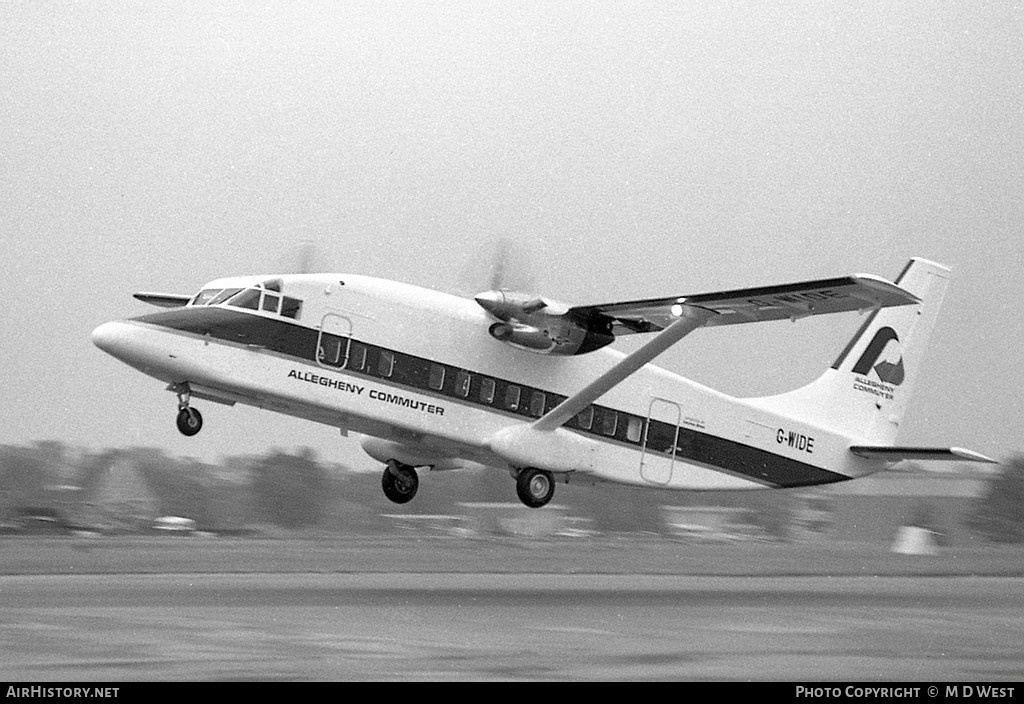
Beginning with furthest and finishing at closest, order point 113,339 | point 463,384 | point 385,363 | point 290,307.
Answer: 1. point 463,384
2. point 385,363
3. point 290,307
4. point 113,339

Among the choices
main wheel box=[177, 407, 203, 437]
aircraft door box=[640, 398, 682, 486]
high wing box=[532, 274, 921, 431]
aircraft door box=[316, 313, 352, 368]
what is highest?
high wing box=[532, 274, 921, 431]

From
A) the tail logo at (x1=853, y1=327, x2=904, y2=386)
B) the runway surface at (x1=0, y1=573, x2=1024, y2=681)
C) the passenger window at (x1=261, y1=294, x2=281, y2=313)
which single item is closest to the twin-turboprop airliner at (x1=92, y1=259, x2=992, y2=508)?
the passenger window at (x1=261, y1=294, x2=281, y2=313)

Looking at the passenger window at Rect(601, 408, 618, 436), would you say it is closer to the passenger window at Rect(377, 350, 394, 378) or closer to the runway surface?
the runway surface

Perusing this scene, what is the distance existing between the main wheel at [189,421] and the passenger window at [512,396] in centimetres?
477

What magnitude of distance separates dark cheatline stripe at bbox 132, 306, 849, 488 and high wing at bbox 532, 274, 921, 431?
72cm

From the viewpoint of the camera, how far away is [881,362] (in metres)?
26.4

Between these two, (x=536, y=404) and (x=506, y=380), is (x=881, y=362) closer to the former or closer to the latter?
(x=536, y=404)

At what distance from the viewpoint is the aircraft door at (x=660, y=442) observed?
74.4ft

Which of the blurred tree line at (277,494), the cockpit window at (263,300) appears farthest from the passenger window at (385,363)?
the blurred tree line at (277,494)

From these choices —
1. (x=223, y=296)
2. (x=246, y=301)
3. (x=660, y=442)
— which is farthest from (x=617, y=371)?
(x=223, y=296)

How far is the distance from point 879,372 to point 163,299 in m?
13.5

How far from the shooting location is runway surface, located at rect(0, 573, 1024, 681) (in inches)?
609

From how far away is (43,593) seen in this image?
21.4m

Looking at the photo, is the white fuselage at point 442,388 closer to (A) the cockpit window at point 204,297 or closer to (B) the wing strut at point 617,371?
(A) the cockpit window at point 204,297
